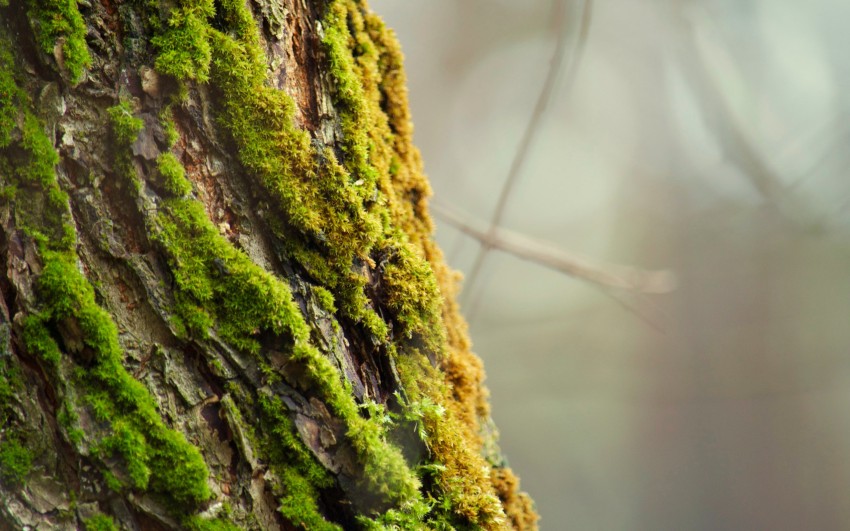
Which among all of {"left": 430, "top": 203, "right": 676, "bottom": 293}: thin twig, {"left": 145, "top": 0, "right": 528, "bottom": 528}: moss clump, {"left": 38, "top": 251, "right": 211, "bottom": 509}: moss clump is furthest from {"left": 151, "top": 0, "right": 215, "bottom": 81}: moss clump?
{"left": 430, "top": 203, "right": 676, "bottom": 293}: thin twig

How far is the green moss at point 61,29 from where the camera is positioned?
2.93ft

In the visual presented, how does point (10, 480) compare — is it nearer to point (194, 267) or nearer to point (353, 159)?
point (194, 267)

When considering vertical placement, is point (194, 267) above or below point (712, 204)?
below

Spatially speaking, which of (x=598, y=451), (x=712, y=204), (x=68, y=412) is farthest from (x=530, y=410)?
(x=68, y=412)

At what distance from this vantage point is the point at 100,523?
790mm

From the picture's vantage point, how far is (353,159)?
1.13 metres

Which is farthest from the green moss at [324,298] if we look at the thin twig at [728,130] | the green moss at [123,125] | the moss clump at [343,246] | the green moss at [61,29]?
the thin twig at [728,130]

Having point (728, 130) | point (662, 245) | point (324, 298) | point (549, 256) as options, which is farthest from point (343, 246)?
point (662, 245)

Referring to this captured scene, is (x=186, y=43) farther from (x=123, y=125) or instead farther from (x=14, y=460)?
(x=14, y=460)

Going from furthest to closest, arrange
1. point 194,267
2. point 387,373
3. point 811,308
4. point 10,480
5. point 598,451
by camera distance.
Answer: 1. point 598,451
2. point 811,308
3. point 387,373
4. point 194,267
5. point 10,480

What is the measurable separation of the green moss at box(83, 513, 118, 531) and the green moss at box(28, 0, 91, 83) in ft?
2.34

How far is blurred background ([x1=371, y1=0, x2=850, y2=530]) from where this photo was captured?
663 centimetres

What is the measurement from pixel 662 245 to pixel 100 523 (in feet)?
26.6

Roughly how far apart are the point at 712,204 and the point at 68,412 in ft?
27.6
